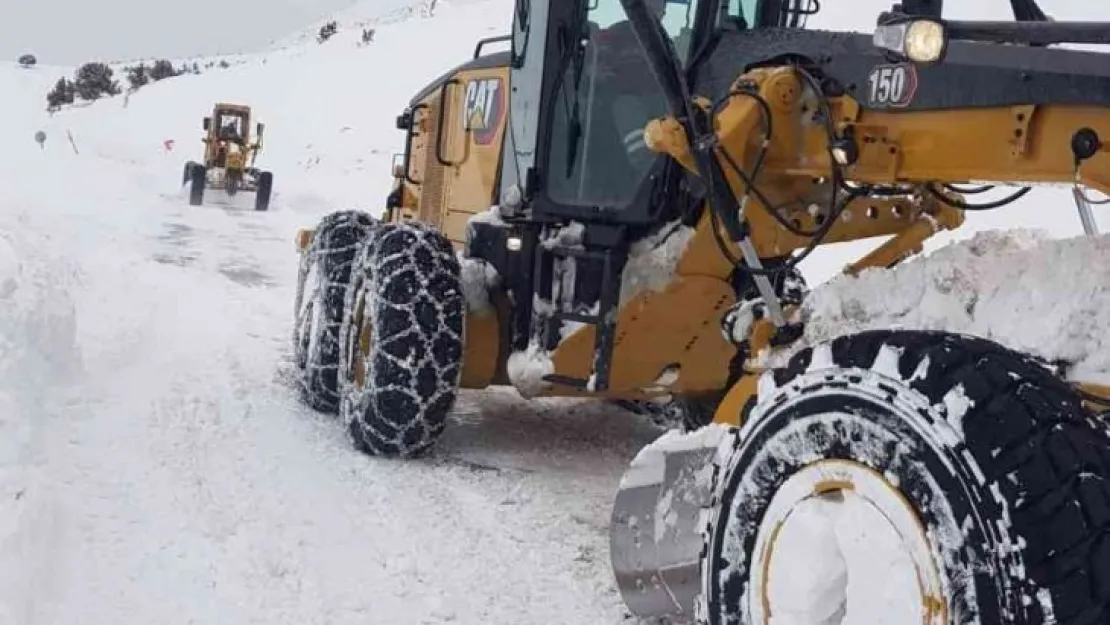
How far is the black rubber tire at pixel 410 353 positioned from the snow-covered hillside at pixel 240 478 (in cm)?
16

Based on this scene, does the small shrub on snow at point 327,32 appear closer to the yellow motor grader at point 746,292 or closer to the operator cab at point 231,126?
the operator cab at point 231,126

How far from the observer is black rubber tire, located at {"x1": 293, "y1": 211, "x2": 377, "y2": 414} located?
6.58 meters

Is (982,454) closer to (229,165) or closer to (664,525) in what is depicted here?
(664,525)

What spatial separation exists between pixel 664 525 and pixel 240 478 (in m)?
2.26

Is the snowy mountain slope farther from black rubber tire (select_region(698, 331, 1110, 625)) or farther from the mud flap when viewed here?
black rubber tire (select_region(698, 331, 1110, 625))

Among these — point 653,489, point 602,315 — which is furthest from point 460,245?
point 653,489

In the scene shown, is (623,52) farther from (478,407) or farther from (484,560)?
(478,407)

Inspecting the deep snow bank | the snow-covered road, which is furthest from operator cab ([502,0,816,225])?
the deep snow bank

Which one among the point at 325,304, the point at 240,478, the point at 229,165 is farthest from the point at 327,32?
the point at 240,478

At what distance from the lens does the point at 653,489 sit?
361 cm

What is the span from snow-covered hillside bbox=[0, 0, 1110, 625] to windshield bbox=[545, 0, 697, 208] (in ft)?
4.37

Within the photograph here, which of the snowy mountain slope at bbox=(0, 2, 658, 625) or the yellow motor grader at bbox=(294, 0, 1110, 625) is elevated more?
the yellow motor grader at bbox=(294, 0, 1110, 625)

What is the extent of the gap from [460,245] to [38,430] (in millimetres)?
2456

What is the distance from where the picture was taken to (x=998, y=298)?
2904 millimetres
